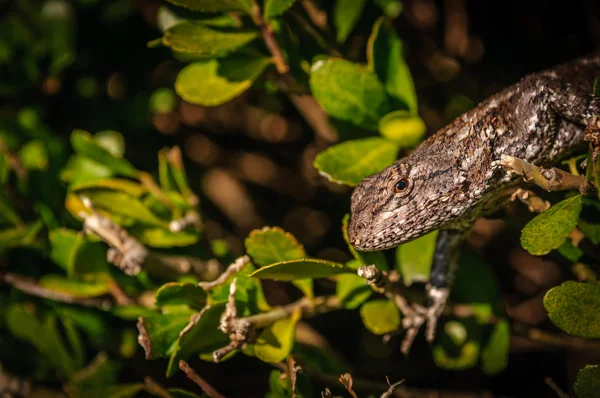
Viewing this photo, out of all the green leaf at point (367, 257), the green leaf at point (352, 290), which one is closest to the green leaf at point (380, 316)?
the green leaf at point (352, 290)

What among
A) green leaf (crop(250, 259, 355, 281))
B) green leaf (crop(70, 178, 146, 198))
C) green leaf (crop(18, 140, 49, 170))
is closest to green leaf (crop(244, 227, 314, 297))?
green leaf (crop(250, 259, 355, 281))

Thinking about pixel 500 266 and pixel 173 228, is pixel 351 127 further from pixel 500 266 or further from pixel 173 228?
pixel 500 266

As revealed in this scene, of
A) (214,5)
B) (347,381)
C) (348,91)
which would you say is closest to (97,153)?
(214,5)

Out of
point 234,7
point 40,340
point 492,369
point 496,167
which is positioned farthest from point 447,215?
point 40,340

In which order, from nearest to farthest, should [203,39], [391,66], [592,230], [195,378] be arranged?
[195,378]
[592,230]
[203,39]
[391,66]

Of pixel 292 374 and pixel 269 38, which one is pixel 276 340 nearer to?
pixel 292 374

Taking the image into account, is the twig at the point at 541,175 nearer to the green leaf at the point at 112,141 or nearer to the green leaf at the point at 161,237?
the green leaf at the point at 161,237
